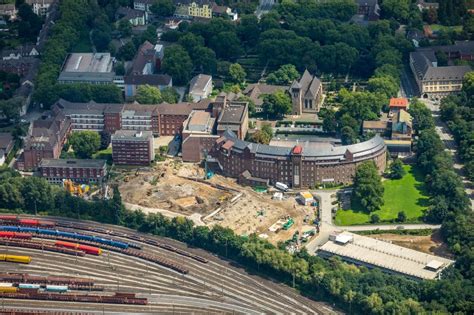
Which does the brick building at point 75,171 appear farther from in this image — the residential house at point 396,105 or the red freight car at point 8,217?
the residential house at point 396,105

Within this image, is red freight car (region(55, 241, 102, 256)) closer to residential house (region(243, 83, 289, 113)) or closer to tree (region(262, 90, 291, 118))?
tree (region(262, 90, 291, 118))

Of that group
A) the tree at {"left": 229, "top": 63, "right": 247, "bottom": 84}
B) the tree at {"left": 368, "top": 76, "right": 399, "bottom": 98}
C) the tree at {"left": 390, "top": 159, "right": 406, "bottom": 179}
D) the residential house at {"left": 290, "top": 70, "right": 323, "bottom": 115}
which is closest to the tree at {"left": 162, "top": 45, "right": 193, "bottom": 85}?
the tree at {"left": 229, "top": 63, "right": 247, "bottom": 84}

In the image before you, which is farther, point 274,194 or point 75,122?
point 75,122

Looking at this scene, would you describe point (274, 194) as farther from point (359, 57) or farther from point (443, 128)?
point (359, 57)

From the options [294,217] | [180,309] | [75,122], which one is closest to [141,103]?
[75,122]

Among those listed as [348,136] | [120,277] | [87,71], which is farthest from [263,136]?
Result: [87,71]

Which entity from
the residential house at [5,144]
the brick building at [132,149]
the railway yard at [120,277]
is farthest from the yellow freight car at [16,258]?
the brick building at [132,149]
